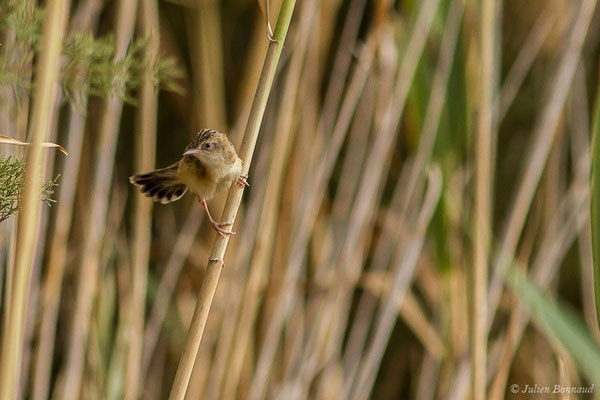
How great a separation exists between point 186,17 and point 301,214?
1158mm

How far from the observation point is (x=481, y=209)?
1.33 metres

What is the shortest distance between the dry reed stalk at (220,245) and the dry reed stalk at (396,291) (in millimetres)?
832

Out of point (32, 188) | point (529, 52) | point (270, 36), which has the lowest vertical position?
point (32, 188)

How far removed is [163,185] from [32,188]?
0.69m

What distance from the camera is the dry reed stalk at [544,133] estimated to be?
1587 millimetres

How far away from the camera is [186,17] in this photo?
2.49m

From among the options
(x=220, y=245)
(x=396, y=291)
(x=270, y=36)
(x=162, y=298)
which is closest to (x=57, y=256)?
(x=162, y=298)

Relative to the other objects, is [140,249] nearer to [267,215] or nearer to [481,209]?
[267,215]

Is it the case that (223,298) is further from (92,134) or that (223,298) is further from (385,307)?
(92,134)

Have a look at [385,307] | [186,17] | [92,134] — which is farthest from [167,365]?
[186,17]

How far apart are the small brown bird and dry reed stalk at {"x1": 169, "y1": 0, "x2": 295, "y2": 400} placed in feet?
1.22

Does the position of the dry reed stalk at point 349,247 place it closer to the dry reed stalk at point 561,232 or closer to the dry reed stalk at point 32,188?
the dry reed stalk at point 561,232

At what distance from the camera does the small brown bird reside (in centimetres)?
124

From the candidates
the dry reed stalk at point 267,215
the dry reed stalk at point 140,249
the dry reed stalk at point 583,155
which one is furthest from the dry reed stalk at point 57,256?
the dry reed stalk at point 583,155
